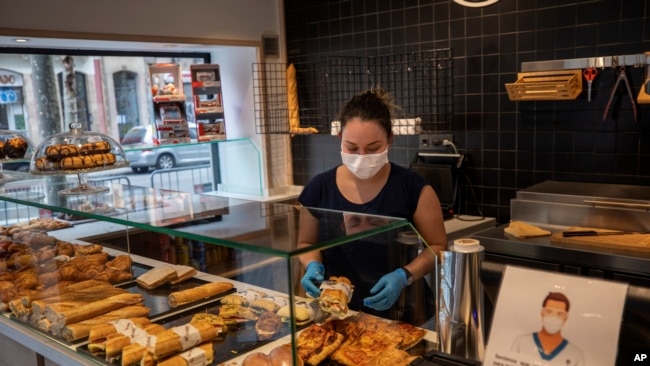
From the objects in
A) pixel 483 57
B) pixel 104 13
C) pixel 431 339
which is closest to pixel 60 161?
pixel 431 339

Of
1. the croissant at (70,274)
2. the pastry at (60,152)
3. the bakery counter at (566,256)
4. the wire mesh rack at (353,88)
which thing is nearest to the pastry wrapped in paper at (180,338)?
the croissant at (70,274)

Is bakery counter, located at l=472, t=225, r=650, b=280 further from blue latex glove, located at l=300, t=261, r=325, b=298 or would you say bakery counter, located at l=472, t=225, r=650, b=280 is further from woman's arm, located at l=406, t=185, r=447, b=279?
blue latex glove, located at l=300, t=261, r=325, b=298

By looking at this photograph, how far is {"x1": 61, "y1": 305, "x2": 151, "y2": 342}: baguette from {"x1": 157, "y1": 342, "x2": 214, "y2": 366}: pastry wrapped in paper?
301 mm

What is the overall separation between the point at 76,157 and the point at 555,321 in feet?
5.88

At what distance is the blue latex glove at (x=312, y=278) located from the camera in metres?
1.45

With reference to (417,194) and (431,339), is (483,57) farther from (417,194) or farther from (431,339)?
(431,339)

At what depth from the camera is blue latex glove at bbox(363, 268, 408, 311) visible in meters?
1.43

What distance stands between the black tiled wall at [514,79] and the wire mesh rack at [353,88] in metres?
0.08

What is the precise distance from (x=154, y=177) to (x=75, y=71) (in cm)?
91

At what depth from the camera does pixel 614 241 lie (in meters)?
2.58

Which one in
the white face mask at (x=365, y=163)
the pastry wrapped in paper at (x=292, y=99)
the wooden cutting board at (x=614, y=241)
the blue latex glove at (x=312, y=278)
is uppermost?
the pastry wrapped in paper at (x=292, y=99)

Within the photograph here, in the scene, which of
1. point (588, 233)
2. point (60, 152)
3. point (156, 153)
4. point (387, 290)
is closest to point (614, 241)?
point (588, 233)

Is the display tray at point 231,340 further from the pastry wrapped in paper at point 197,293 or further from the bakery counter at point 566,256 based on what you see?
the bakery counter at point 566,256

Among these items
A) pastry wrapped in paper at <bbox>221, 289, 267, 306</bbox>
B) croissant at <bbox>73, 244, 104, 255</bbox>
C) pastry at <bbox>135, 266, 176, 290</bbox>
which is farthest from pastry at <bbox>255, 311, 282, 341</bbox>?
croissant at <bbox>73, 244, 104, 255</bbox>
